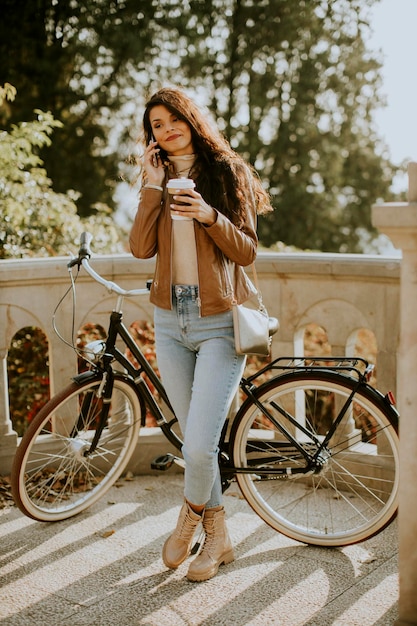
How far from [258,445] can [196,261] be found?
1006 mm

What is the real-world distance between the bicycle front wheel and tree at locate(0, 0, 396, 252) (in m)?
14.3

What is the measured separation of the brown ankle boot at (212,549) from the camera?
353cm

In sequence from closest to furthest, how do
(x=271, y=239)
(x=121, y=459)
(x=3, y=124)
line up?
(x=121, y=459)
(x=3, y=124)
(x=271, y=239)

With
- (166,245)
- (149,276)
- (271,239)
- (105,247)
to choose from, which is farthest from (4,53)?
(166,245)

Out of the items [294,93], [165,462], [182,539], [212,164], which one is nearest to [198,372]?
[165,462]

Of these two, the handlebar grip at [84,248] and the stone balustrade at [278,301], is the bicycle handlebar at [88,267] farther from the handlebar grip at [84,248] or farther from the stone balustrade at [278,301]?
the stone balustrade at [278,301]

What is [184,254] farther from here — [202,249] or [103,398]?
[103,398]

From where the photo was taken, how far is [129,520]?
4.20 m

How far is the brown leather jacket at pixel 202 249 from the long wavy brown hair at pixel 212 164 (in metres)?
0.07

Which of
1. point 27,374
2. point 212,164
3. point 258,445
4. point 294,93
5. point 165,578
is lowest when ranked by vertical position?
point 165,578

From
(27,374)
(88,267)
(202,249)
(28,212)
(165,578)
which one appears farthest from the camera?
(28,212)

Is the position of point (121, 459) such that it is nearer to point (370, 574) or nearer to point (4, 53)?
point (370, 574)

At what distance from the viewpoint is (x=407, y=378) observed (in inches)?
107

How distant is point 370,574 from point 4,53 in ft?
55.0
